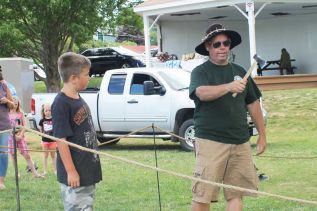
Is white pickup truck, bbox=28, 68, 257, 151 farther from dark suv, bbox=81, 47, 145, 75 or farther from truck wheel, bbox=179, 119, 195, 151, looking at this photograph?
dark suv, bbox=81, 47, 145, 75

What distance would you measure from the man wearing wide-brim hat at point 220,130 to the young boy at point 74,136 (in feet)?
2.75

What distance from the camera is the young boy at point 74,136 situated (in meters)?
4.71

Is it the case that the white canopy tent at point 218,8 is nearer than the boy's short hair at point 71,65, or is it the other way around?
the boy's short hair at point 71,65

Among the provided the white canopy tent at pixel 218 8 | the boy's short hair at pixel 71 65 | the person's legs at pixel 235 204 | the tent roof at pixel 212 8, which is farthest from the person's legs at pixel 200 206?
the tent roof at pixel 212 8

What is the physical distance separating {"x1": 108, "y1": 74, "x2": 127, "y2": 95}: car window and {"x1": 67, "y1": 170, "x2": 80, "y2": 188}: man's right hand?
8.89 metres

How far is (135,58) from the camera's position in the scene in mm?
32312

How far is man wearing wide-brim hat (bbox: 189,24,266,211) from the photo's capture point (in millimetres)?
5074

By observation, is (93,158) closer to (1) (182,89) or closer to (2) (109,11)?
(1) (182,89)

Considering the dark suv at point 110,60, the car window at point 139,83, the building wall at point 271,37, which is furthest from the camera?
the dark suv at point 110,60

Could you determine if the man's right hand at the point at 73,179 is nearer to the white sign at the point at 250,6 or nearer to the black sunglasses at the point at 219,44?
the black sunglasses at the point at 219,44

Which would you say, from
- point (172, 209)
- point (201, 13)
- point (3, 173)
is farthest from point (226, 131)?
point (201, 13)

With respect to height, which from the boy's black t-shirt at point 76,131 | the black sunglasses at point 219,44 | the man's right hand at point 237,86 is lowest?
the boy's black t-shirt at point 76,131

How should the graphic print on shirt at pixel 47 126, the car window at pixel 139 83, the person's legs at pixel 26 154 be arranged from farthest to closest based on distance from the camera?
the car window at pixel 139 83
the graphic print on shirt at pixel 47 126
the person's legs at pixel 26 154

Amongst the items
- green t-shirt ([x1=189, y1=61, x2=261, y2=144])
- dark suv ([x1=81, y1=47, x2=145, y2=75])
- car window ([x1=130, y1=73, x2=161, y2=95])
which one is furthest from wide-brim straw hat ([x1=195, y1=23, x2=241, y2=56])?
dark suv ([x1=81, y1=47, x2=145, y2=75])
